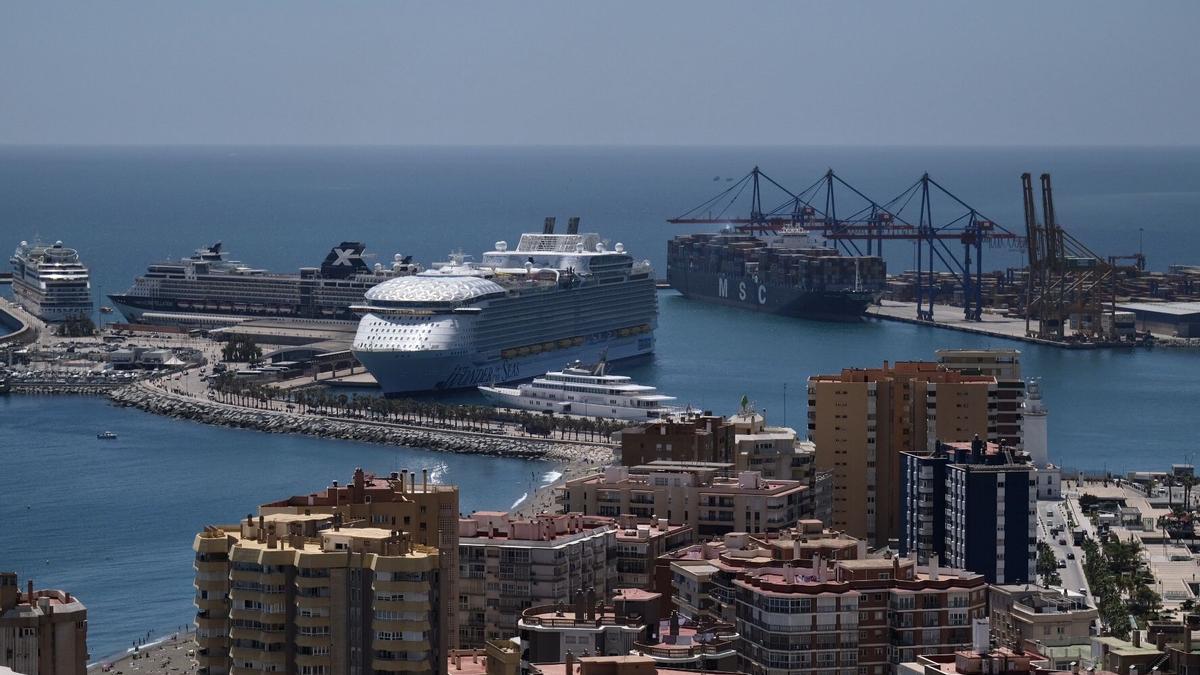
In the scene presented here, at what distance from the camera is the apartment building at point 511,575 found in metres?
18.3

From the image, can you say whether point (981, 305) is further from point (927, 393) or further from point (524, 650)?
point (524, 650)

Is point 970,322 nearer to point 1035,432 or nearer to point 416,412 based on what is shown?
point 416,412

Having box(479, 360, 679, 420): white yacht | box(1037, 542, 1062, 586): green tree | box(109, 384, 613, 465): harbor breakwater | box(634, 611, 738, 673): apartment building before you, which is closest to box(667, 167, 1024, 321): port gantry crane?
box(479, 360, 679, 420): white yacht

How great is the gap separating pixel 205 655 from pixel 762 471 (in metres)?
8.93

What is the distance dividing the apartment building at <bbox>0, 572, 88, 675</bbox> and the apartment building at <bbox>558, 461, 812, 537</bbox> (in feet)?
26.4

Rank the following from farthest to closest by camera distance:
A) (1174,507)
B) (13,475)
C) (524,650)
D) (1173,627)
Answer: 1. (13,475)
2. (1174,507)
3. (1173,627)
4. (524,650)

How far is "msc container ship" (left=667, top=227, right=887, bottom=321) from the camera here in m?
54.1

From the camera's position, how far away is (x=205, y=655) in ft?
49.2

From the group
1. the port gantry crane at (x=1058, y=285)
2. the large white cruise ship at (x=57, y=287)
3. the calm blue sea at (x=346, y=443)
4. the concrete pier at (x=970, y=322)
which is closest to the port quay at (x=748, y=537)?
the calm blue sea at (x=346, y=443)

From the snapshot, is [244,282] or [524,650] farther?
[244,282]

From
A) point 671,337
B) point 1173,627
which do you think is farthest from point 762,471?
point 671,337

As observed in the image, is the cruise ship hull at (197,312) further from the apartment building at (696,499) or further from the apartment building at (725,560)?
the apartment building at (725,560)

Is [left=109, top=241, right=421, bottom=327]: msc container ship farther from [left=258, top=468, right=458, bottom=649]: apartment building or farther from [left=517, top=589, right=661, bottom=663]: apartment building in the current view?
[left=517, top=589, right=661, bottom=663]: apartment building

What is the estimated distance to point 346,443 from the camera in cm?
3466
